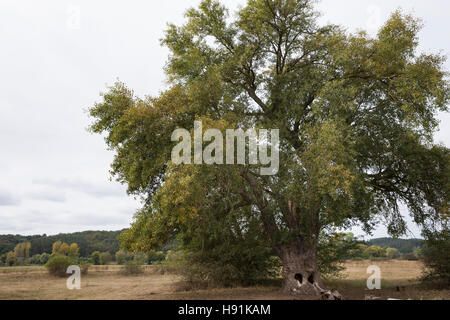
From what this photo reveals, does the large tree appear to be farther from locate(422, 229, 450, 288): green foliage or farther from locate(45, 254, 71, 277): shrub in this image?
locate(45, 254, 71, 277): shrub

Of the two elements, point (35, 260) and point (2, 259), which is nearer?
point (2, 259)

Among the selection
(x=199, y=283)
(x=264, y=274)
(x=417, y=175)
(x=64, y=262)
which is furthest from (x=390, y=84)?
(x=64, y=262)

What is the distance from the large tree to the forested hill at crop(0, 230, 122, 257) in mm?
51999

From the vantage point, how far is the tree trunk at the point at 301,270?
1451cm

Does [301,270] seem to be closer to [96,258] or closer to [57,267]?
[57,267]

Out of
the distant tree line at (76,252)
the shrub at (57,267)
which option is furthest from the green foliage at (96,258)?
the shrub at (57,267)

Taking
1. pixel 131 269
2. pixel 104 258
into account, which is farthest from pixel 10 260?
pixel 131 269

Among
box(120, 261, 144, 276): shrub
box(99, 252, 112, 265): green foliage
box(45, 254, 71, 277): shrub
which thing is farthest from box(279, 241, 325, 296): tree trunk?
box(99, 252, 112, 265): green foliage

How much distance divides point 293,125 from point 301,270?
7.29m

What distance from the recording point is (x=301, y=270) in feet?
49.1

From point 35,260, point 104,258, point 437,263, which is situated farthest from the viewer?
point 35,260

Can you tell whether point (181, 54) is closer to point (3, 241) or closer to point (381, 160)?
point (381, 160)

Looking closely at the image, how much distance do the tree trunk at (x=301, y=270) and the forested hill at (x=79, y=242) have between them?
51.7m

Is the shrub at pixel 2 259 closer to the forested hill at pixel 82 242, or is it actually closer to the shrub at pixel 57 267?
the forested hill at pixel 82 242
